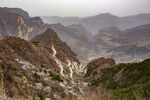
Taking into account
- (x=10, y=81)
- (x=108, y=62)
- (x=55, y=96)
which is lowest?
(x=108, y=62)

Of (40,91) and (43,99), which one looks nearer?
(43,99)

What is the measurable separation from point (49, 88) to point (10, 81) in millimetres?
3578

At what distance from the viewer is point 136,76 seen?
21.4 meters

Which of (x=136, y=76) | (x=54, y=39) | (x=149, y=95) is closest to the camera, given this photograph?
(x=149, y=95)

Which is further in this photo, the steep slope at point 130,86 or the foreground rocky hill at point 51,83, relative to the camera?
the steep slope at point 130,86

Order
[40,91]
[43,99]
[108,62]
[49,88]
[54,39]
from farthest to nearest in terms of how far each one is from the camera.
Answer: [54,39]
[108,62]
[49,88]
[40,91]
[43,99]

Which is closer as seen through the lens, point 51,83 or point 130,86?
point 51,83

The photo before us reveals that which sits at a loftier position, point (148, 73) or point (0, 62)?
point (0, 62)

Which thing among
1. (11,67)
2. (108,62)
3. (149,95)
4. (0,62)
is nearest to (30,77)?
(11,67)

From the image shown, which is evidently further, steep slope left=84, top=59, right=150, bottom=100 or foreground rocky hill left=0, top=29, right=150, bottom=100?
steep slope left=84, top=59, right=150, bottom=100

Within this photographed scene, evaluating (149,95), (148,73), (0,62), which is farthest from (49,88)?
(148,73)

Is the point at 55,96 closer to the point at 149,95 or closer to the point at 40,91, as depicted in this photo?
the point at 40,91

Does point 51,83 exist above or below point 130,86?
above

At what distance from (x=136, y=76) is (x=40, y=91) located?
13.7 meters
